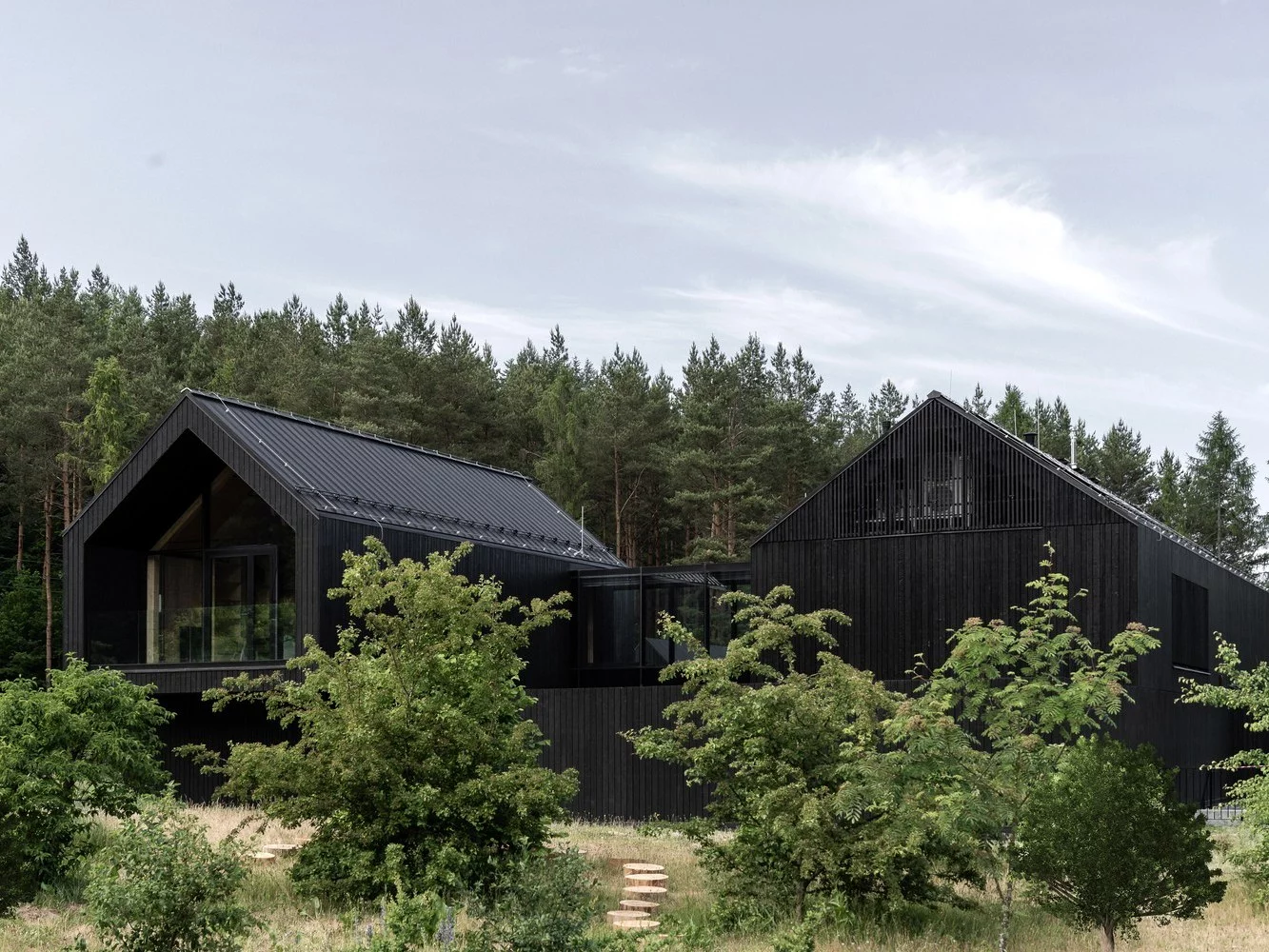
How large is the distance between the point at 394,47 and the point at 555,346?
178 ft

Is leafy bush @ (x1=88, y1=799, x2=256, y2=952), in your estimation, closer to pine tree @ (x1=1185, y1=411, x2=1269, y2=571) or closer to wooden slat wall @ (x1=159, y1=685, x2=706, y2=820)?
wooden slat wall @ (x1=159, y1=685, x2=706, y2=820)

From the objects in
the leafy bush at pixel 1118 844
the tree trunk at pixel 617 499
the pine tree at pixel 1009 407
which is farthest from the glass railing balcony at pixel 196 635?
the pine tree at pixel 1009 407

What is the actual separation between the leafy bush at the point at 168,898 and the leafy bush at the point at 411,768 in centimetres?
287

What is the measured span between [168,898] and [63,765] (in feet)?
21.6

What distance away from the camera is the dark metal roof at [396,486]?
25.5 metres

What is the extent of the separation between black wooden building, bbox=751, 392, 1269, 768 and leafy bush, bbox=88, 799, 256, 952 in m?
16.1

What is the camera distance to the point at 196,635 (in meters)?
25.5

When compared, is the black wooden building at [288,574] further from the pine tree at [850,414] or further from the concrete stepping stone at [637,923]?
the pine tree at [850,414]

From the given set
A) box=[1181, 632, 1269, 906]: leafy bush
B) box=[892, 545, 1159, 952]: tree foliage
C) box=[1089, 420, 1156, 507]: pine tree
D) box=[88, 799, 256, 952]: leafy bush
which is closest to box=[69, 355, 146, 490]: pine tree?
box=[88, 799, 256, 952]: leafy bush

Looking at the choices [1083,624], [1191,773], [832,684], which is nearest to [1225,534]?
[1191,773]

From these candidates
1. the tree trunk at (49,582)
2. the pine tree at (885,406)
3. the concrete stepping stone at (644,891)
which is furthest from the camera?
the pine tree at (885,406)

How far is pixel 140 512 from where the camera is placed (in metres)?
27.2

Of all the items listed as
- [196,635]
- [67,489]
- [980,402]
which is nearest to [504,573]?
[196,635]

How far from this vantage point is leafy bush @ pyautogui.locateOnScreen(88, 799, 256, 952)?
1081 cm
